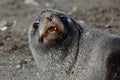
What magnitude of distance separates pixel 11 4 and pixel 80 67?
22.8 ft

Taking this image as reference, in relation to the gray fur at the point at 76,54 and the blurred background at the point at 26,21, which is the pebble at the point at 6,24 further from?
the gray fur at the point at 76,54

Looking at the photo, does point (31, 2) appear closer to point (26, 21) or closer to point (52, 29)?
point (26, 21)

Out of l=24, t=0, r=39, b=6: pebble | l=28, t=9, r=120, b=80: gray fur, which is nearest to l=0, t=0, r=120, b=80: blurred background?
l=24, t=0, r=39, b=6: pebble

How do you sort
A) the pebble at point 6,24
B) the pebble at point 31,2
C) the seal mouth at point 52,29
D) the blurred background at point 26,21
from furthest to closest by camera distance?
the pebble at point 31,2
the pebble at point 6,24
the blurred background at point 26,21
the seal mouth at point 52,29

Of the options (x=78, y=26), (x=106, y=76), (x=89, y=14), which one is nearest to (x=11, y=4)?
(x=89, y=14)

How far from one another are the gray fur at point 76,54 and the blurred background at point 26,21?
3.35ft

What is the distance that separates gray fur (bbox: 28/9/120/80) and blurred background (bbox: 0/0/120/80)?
1.02m

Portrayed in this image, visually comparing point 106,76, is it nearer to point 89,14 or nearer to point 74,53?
point 74,53

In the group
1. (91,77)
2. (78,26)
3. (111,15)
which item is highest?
(78,26)

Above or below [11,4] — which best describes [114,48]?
above

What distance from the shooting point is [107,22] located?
1155 cm

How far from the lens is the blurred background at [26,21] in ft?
29.0

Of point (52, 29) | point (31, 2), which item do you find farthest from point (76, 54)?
point (31, 2)

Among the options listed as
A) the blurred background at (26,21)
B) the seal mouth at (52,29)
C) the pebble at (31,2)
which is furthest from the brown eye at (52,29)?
the pebble at (31,2)
